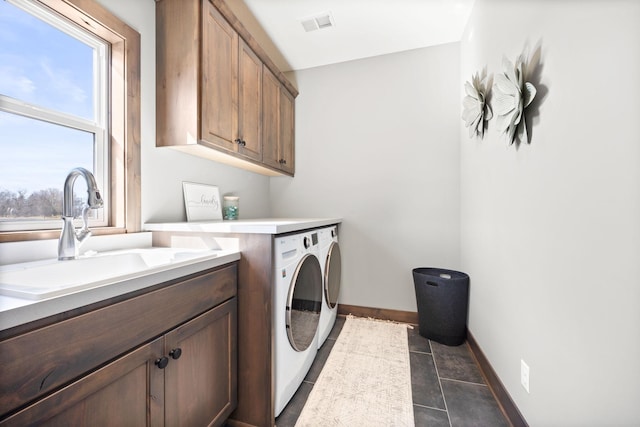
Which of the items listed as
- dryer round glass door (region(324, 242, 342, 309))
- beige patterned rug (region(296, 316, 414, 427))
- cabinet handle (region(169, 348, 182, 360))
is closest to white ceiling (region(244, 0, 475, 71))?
dryer round glass door (region(324, 242, 342, 309))

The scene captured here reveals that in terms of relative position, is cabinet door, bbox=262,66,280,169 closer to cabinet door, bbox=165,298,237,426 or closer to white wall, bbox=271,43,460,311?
white wall, bbox=271,43,460,311

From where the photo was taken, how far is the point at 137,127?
147 centimetres

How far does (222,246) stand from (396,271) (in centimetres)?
176

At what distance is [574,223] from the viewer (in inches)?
34.1

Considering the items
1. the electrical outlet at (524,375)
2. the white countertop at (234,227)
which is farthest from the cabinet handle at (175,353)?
the electrical outlet at (524,375)

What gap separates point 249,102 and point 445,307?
2201mm

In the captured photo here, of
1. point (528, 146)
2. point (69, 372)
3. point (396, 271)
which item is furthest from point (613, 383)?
point (396, 271)

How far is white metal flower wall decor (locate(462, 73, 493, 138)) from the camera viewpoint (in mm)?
1666

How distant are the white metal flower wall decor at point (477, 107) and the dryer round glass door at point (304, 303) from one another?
1428 millimetres

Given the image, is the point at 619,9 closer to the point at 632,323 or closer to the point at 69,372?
the point at 632,323

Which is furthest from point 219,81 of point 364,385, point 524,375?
point 524,375

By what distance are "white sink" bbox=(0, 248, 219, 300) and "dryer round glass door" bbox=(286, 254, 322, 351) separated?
1.63ft

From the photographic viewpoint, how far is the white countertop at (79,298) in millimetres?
545

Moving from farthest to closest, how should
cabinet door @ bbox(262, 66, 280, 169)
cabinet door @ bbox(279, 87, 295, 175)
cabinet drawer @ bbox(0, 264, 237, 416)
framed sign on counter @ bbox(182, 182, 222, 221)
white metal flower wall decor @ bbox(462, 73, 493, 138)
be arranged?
cabinet door @ bbox(279, 87, 295, 175), cabinet door @ bbox(262, 66, 280, 169), framed sign on counter @ bbox(182, 182, 222, 221), white metal flower wall decor @ bbox(462, 73, 493, 138), cabinet drawer @ bbox(0, 264, 237, 416)
